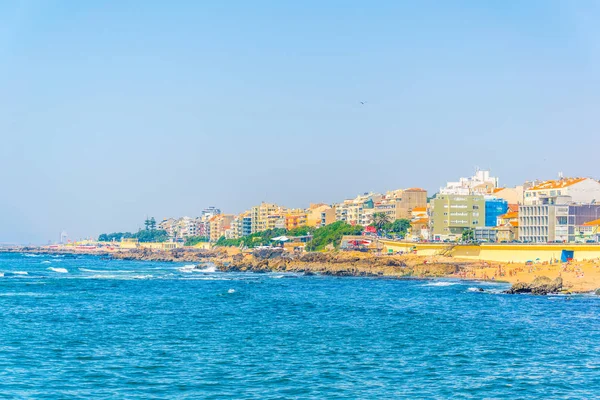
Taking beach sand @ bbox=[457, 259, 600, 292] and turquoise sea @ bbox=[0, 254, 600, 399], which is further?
beach sand @ bbox=[457, 259, 600, 292]

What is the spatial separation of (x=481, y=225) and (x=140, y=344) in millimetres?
97455

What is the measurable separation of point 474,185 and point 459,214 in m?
33.4

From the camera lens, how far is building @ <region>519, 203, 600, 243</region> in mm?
102500

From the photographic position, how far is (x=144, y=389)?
26688 millimetres

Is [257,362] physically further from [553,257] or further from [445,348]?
[553,257]

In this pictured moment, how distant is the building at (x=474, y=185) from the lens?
5838 inches

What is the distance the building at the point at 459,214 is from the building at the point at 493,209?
0.88 metres

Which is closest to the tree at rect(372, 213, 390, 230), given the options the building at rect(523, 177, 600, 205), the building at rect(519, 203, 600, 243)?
the building at rect(523, 177, 600, 205)

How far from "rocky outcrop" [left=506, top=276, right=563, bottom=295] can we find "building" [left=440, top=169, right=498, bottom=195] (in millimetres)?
78646

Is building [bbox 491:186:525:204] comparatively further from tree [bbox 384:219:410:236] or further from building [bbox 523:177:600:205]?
tree [bbox 384:219:410:236]

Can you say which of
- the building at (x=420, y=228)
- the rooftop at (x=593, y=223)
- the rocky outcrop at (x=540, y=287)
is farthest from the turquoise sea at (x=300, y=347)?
the building at (x=420, y=228)

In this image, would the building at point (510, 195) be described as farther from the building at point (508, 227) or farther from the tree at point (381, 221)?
the tree at point (381, 221)

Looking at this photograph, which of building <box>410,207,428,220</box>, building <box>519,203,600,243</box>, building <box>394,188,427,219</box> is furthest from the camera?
building <box>394,188,427,219</box>

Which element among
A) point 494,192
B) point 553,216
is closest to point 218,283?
point 553,216
